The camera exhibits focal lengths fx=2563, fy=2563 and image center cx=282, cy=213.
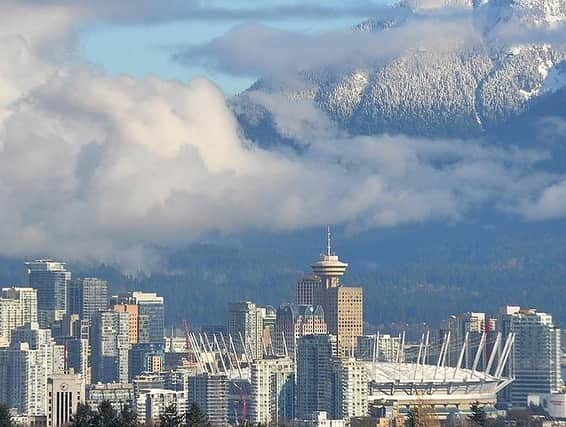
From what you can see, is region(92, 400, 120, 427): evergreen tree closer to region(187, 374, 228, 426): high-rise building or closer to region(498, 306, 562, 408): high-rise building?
region(187, 374, 228, 426): high-rise building

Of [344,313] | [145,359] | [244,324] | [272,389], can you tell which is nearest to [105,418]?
[272,389]

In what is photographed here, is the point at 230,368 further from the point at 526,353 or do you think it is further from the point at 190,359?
the point at 526,353

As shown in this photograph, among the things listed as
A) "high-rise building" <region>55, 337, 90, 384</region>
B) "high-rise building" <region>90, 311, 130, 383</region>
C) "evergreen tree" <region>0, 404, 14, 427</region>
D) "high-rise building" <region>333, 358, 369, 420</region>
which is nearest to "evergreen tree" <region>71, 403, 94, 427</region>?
"evergreen tree" <region>0, 404, 14, 427</region>

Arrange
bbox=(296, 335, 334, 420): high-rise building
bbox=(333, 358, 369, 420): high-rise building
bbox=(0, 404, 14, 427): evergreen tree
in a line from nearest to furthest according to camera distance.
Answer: bbox=(0, 404, 14, 427): evergreen tree, bbox=(333, 358, 369, 420): high-rise building, bbox=(296, 335, 334, 420): high-rise building

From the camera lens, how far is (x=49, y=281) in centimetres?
13612

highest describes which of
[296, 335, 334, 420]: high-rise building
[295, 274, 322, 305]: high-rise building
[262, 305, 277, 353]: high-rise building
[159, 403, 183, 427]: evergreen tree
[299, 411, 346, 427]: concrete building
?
[295, 274, 322, 305]: high-rise building

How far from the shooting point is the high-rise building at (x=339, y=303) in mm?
129625

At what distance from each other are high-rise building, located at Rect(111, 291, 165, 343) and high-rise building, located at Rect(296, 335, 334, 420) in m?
19.1

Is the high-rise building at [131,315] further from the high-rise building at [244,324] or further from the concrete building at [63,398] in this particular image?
the concrete building at [63,398]

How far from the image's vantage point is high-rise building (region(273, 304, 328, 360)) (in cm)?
12497

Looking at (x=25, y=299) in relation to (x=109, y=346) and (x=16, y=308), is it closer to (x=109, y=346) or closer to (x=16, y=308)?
(x=16, y=308)

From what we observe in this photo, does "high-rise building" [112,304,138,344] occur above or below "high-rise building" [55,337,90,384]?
above

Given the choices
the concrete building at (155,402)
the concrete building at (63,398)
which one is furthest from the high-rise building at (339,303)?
the concrete building at (63,398)

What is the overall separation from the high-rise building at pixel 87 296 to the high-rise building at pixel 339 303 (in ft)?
37.0
